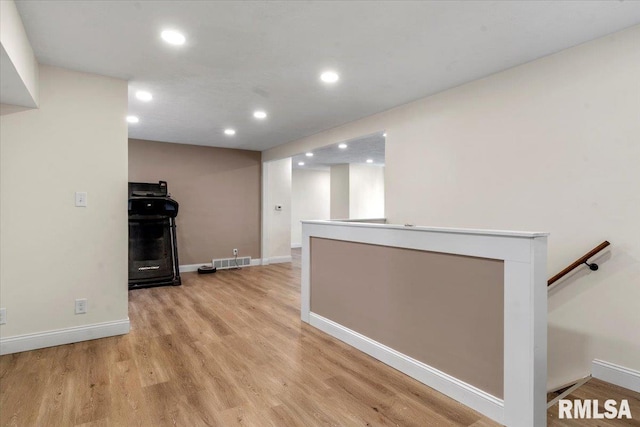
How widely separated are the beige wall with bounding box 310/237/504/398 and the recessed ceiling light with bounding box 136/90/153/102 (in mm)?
2567

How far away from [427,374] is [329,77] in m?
2.64

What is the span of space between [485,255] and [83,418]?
251cm

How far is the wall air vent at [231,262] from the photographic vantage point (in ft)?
21.5

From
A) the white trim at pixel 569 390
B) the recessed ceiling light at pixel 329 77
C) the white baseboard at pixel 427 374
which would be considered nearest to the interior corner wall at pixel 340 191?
the recessed ceiling light at pixel 329 77

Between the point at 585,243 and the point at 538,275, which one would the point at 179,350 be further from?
the point at 585,243

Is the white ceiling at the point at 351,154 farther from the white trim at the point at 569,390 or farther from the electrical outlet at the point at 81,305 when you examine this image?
the white trim at the point at 569,390

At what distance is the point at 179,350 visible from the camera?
281cm

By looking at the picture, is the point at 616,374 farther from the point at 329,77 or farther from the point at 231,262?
the point at 231,262

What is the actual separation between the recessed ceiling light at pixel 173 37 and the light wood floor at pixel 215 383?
8.09 feet

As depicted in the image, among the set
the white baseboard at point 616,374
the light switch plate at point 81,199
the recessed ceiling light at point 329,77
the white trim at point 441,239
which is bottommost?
the white baseboard at point 616,374

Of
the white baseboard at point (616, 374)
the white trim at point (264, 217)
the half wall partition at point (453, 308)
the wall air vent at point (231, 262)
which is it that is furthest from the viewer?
the white trim at point (264, 217)

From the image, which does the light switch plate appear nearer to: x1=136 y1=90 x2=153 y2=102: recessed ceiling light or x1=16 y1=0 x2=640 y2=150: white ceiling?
x1=16 y1=0 x2=640 y2=150: white ceiling

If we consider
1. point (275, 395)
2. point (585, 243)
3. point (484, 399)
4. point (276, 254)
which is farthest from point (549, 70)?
point (276, 254)

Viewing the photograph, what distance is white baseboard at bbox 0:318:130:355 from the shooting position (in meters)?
2.71
